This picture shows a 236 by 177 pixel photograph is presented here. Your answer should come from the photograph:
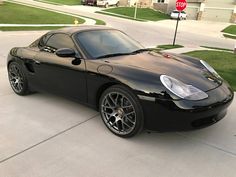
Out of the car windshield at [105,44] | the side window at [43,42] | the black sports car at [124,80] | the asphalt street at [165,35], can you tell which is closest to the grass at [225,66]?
the black sports car at [124,80]

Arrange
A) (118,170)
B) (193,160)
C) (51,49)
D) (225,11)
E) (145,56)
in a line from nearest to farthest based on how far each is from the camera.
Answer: (118,170)
(193,160)
(145,56)
(51,49)
(225,11)

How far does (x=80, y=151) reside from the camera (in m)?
3.34

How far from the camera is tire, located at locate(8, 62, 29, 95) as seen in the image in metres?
4.99

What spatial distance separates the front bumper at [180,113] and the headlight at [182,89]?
75mm

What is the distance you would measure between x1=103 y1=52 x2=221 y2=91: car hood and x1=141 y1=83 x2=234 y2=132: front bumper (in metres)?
0.29

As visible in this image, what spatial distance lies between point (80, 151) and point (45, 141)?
525mm

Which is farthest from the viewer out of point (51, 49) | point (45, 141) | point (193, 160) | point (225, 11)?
point (225, 11)

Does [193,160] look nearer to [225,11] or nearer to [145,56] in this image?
[145,56]

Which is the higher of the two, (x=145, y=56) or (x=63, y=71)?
(x=145, y=56)

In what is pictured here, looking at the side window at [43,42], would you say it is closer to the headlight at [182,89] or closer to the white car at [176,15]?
the headlight at [182,89]

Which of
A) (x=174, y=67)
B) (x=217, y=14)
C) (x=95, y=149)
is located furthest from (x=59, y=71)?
(x=217, y=14)

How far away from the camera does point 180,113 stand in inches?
125

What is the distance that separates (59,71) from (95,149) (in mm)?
1471

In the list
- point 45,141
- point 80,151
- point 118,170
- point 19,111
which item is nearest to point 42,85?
point 19,111
